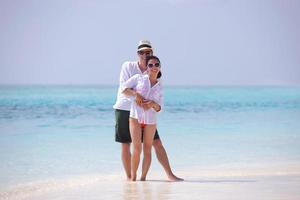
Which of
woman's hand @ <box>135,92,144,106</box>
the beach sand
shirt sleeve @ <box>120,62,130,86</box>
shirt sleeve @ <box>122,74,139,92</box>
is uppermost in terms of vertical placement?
shirt sleeve @ <box>120,62,130,86</box>

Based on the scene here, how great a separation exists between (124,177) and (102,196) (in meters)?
1.30

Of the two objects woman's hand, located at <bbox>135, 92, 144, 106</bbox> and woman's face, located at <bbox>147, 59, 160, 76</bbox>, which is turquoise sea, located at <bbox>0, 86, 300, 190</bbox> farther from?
woman's face, located at <bbox>147, 59, 160, 76</bbox>

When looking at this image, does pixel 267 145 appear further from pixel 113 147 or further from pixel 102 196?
pixel 102 196

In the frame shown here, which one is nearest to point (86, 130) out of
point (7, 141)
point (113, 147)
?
point (7, 141)

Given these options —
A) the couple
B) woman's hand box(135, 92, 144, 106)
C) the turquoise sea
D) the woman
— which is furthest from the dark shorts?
the turquoise sea

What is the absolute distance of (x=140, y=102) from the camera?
5703 mm

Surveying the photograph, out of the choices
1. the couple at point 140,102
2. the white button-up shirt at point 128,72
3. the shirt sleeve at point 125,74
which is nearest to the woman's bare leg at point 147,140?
the couple at point 140,102

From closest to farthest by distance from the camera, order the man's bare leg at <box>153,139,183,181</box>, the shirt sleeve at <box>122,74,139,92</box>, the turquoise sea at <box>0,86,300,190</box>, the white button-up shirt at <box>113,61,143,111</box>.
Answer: the shirt sleeve at <box>122,74,139,92</box>, the white button-up shirt at <box>113,61,143,111</box>, the man's bare leg at <box>153,139,183,181</box>, the turquoise sea at <box>0,86,300,190</box>

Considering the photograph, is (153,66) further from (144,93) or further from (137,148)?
(137,148)

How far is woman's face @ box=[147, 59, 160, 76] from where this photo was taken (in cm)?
567

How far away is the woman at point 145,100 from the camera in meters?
5.71

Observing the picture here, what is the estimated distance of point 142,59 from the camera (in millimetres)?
5879

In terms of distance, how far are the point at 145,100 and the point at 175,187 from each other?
693 mm

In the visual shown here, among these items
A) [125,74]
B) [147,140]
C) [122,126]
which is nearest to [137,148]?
[147,140]
